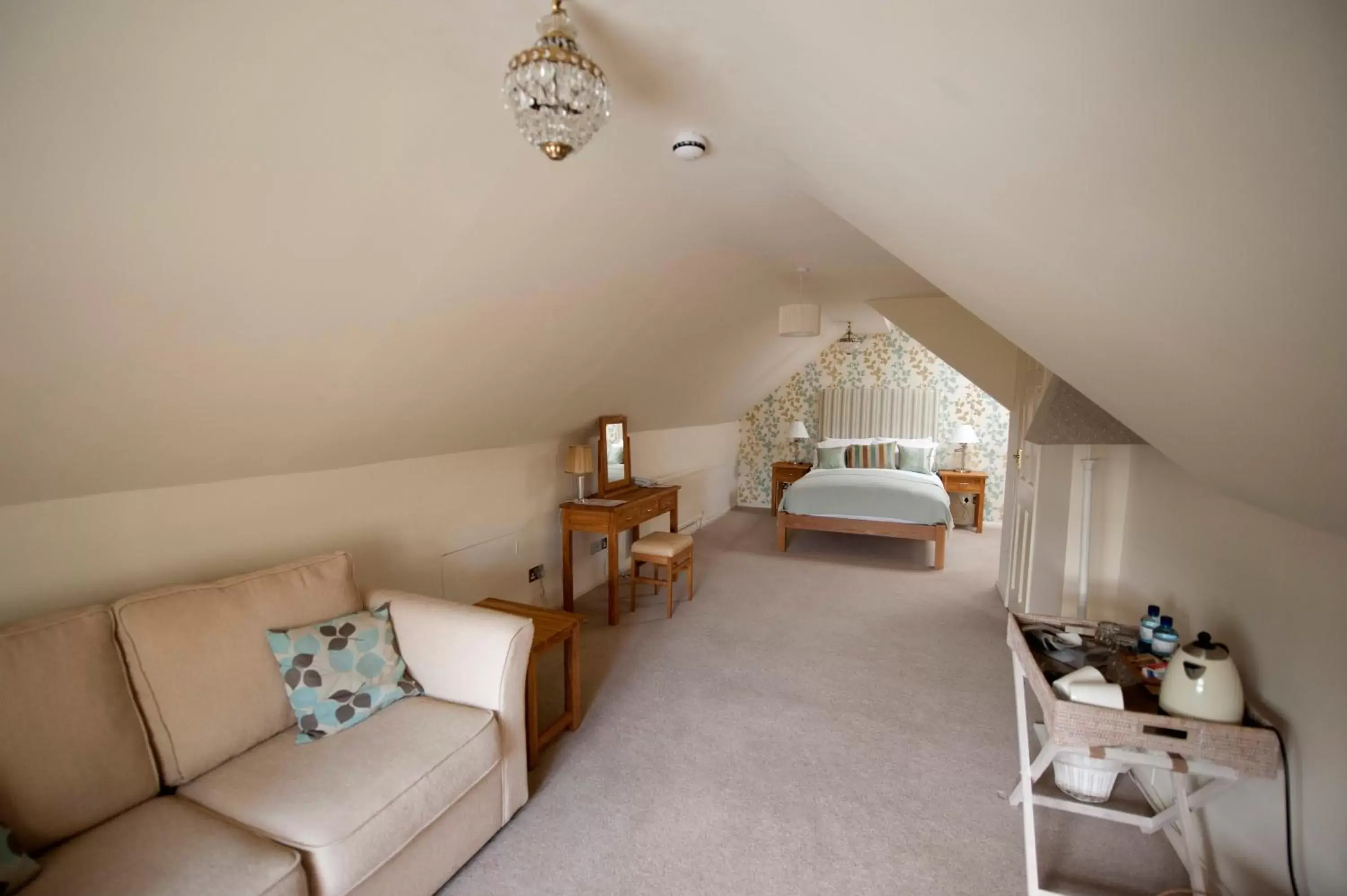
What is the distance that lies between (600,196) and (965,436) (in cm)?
527

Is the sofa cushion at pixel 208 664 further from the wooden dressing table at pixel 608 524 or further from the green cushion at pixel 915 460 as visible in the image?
the green cushion at pixel 915 460

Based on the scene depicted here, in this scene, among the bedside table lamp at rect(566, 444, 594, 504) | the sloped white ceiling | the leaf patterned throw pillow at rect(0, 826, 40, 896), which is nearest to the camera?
the sloped white ceiling

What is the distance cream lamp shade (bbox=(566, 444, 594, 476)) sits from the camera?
11.8 feet

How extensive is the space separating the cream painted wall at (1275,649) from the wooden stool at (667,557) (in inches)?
98.0

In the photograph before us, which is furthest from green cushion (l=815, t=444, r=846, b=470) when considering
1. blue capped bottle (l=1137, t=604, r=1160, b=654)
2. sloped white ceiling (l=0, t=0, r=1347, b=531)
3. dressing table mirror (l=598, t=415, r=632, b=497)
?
blue capped bottle (l=1137, t=604, r=1160, b=654)

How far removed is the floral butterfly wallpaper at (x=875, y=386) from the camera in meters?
6.30

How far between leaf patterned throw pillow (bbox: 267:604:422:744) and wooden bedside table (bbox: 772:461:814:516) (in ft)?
17.2

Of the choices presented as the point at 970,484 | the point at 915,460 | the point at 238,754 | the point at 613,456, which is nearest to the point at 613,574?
the point at 613,456

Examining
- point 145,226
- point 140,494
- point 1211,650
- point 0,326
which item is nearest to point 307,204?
point 145,226

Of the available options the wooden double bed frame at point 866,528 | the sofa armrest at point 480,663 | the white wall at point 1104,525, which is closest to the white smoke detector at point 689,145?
the sofa armrest at point 480,663

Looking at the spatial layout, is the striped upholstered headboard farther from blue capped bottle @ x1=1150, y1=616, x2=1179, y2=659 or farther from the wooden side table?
the wooden side table

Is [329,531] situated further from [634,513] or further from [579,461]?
[634,513]

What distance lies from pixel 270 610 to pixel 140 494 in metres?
0.58

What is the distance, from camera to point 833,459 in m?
6.34
